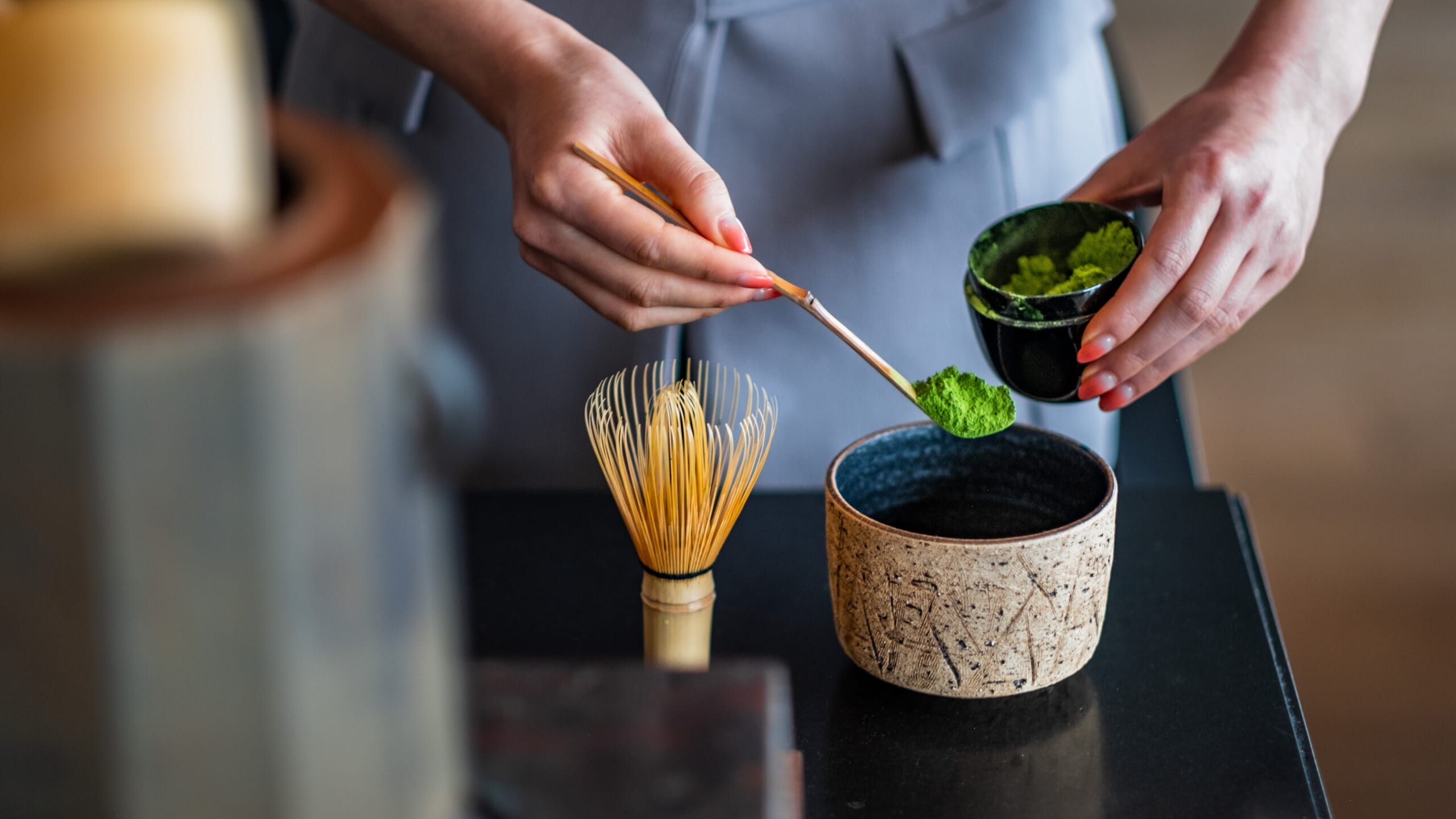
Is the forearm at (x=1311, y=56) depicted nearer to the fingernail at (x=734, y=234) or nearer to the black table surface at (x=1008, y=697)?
the black table surface at (x=1008, y=697)

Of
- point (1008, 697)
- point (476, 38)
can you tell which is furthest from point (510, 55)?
point (1008, 697)

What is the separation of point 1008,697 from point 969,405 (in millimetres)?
135

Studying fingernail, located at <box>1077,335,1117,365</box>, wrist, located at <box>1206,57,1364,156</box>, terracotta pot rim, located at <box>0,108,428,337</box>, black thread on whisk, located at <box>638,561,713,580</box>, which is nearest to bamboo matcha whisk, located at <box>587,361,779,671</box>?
black thread on whisk, located at <box>638,561,713,580</box>

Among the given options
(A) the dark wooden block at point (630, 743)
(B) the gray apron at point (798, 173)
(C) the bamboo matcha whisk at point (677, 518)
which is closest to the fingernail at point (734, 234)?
(C) the bamboo matcha whisk at point (677, 518)

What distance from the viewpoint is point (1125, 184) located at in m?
0.79

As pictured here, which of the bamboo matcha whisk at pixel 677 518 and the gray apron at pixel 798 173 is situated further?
the gray apron at pixel 798 173

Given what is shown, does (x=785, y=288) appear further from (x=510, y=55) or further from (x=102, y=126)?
(x=102, y=126)

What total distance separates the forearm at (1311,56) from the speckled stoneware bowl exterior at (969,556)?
13.3 inches

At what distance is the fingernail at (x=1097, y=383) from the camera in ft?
2.34

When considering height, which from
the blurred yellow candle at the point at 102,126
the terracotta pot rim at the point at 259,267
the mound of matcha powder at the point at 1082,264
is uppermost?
the blurred yellow candle at the point at 102,126

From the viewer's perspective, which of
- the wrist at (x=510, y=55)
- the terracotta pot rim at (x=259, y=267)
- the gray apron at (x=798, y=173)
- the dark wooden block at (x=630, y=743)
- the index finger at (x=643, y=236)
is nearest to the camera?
the terracotta pot rim at (x=259, y=267)

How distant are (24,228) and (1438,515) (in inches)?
78.0

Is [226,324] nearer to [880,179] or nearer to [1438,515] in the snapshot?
[880,179]

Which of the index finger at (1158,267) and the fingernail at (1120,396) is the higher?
the index finger at (1158,267)
